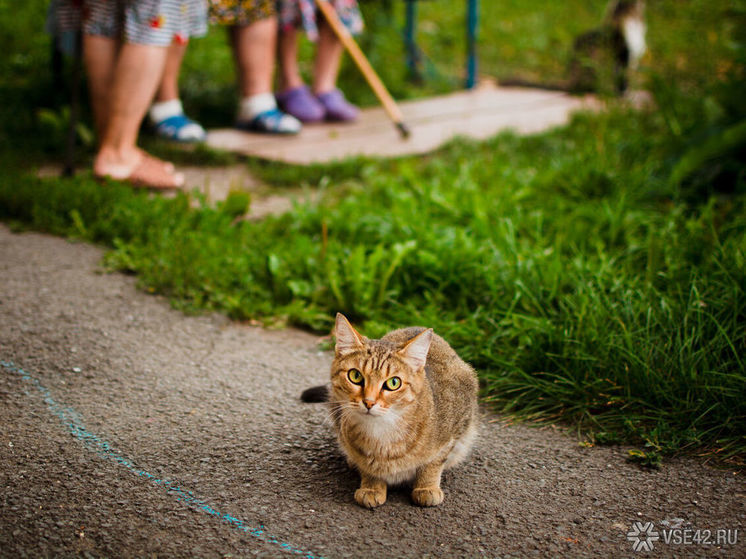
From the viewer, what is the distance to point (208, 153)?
493cm

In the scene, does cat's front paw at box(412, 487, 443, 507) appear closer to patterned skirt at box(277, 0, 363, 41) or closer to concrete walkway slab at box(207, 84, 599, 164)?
concrete walkway slab at box(207, 84, 599, 164)

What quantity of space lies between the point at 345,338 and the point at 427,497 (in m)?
0.51

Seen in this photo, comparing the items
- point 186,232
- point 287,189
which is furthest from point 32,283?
point 287,189

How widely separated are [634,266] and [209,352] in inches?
77.4

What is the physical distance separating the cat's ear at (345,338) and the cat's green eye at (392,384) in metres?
0.14

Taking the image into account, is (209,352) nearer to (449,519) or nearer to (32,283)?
(32,283)

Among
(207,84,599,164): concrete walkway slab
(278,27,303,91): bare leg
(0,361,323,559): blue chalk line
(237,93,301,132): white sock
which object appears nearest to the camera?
(0,361,323,559): blue chalk line

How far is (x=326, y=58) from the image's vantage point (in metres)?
5.71

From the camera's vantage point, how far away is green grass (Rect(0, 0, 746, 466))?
A: 2613mm

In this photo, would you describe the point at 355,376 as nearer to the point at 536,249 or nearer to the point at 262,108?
the point at 536,249

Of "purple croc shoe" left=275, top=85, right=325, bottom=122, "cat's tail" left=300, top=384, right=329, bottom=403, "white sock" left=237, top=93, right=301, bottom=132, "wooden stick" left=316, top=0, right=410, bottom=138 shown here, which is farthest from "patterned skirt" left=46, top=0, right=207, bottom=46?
"cat's tail" left=300, top=384, right=329, bottom=403

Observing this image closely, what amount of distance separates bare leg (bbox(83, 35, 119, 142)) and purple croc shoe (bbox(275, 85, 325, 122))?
174cm

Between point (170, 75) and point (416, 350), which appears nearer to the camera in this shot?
point (416, 350)

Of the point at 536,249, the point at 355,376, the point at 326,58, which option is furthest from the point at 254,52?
the point at 355,376
